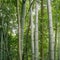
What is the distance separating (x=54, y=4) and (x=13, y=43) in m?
1.93

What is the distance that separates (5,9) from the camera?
6184 millimetres

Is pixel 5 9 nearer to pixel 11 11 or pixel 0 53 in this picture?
pixel 11 11

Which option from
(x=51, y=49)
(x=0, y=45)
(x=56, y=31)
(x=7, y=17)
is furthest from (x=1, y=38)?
(x=51, y=49)

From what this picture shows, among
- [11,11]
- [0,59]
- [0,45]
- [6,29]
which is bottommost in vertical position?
[0,59]

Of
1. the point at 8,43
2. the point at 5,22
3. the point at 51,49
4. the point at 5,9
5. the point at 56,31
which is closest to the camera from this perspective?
the point at 51,49

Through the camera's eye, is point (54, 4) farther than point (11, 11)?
Yes

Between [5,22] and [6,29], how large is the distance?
Answer: 0.22 m

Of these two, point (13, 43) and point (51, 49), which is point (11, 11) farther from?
point (51, 49)

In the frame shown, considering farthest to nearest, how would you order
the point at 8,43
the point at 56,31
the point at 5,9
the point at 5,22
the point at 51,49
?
1. the point at 56,31
2. the point at 8,43
3. the point at 5,22
4. the point at 5,9
5. the point at 51,49

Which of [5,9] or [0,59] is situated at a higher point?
[5,9]

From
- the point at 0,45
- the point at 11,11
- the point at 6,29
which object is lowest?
the point at 0,45

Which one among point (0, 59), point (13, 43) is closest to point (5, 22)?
point (13, 43)

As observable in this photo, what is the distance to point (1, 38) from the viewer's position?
22.4 feet

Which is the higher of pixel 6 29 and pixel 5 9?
pixel 5 9
